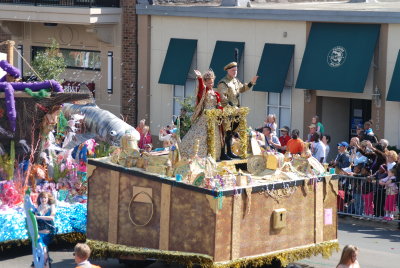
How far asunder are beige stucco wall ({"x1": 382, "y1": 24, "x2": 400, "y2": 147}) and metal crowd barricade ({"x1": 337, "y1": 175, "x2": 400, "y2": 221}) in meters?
3.45

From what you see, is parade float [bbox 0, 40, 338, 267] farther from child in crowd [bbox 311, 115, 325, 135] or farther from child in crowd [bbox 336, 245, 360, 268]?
child in crowd [bbox 311, 115, 325, 135]

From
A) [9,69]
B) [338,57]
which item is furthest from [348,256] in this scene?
[338,57]

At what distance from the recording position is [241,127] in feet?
52.5

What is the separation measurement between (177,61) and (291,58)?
3.49 meters

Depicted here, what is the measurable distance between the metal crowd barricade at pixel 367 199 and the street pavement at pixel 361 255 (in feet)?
0.97

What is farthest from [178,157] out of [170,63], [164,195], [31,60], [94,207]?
[31,60]

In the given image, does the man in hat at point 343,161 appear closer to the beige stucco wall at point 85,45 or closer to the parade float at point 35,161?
the parade float at point 35,161

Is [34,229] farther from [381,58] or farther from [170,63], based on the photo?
[170,63]

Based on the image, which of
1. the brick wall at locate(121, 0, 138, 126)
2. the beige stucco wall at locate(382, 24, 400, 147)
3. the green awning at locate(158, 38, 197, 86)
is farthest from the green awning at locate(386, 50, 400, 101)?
the brick wall at locate(121, 0, 138, 126)

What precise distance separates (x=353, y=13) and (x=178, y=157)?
9648 millimetres

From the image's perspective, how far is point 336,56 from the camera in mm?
23781

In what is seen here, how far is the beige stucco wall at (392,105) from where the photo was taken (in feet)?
75.0

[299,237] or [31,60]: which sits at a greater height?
[31,60]

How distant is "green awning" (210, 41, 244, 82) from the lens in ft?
84.8
